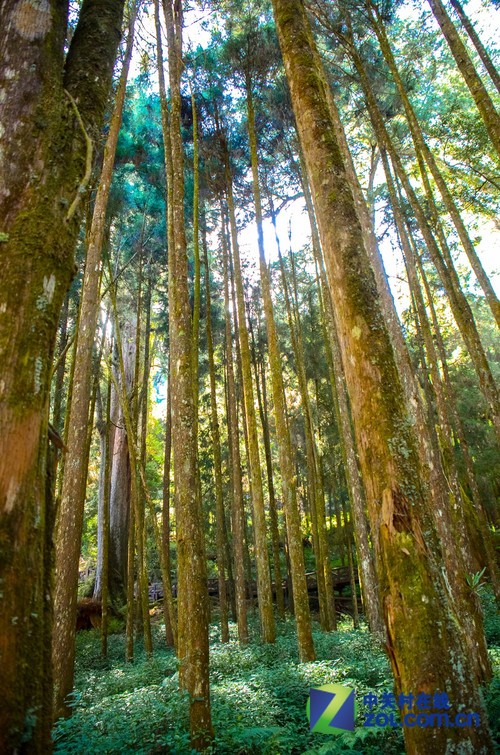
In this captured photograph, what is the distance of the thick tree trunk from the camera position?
128cm

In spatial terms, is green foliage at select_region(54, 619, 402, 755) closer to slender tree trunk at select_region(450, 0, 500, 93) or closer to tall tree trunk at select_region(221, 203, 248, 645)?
tall tree trunk at select_region(221, 203, 248, 645)

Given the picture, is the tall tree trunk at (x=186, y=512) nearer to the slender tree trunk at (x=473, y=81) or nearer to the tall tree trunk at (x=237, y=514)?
the slender tree trunk at (x=473, y=81)

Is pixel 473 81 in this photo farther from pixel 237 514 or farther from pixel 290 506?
pixel 237 514

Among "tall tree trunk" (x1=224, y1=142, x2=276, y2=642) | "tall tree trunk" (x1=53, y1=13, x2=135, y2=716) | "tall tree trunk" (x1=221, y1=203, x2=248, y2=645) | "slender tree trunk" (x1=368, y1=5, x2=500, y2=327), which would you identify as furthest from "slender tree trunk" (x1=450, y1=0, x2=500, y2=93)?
"tall tree trunk" (x1=221, y1=203, x2=248, y2=645)

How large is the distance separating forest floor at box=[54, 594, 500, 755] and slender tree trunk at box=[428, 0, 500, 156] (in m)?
5.56

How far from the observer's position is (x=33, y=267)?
5.33ft

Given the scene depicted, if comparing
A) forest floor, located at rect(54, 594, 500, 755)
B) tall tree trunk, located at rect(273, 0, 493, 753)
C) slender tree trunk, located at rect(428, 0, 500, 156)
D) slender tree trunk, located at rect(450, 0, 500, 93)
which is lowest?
forest floor, located at rect(54, 594, 500, 755)

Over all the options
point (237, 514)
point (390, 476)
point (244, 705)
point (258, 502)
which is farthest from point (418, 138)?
point (237, 514)

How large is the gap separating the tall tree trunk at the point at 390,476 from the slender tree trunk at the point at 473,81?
2.68m

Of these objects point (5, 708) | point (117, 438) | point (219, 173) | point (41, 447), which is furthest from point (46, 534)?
point (117, 438)

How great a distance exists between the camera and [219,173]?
10.7 meters

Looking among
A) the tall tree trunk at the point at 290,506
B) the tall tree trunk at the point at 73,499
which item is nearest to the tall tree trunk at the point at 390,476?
the tall tree trunk at the point at 73,499

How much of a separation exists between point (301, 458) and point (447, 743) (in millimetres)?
16542

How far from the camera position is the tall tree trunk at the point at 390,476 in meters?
1.71
